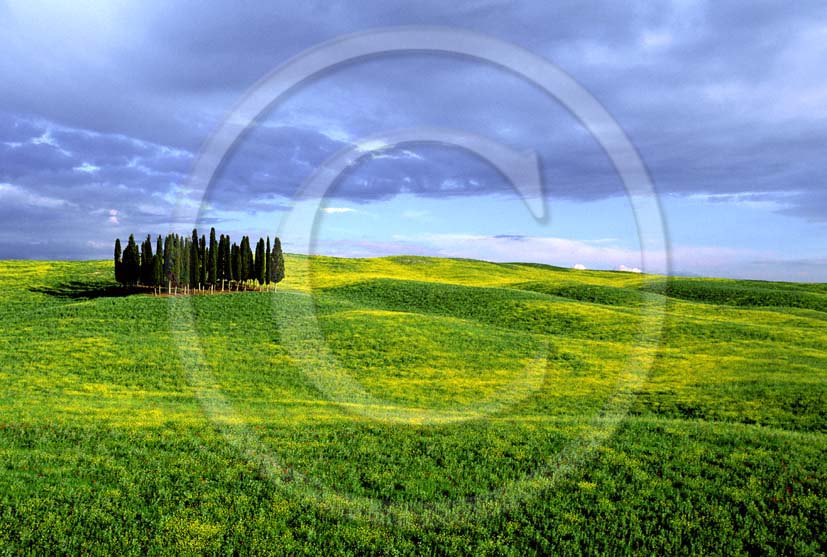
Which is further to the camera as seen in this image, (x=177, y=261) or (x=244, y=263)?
(x=244, y=263)

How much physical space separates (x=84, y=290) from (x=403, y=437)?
86.6 m

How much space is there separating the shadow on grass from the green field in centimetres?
2585

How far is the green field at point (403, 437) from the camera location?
1193cm

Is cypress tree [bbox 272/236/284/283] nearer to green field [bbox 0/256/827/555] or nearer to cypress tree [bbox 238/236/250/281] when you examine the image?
cypress tree [bbox 238/236/250/281]

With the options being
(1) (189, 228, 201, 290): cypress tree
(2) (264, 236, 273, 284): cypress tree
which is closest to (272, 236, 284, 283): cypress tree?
(2) (264, 236, 273, 284): cypress tree

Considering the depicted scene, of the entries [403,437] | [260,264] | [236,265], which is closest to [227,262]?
[236,265]

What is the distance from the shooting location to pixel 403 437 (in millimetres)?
19281

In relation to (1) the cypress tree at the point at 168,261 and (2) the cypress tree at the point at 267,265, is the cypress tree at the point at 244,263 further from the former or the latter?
(1) the cypress tree at the point at 168,261

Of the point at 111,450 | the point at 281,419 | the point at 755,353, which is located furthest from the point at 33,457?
the point at 755,353

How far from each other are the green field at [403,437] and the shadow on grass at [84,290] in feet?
84.8

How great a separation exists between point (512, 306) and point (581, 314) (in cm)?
1047

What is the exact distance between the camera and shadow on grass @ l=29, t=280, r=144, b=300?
7957 cm

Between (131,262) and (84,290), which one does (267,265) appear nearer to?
(131,262)

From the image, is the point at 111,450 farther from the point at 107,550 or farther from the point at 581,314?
the point at 581,314
